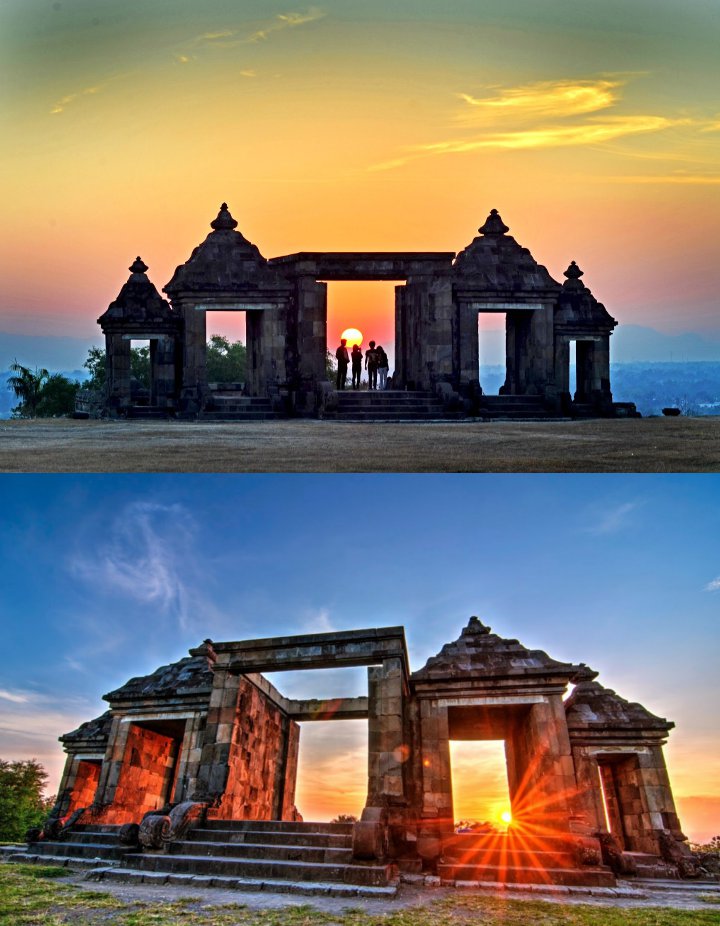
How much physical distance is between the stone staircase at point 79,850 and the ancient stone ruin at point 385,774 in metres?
0.05

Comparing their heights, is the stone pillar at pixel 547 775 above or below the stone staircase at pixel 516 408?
below

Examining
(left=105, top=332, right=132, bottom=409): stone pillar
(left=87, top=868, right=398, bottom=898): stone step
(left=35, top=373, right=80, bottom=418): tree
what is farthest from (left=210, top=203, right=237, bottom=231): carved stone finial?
(left=35, top=373, right=80, bottom=418): tree

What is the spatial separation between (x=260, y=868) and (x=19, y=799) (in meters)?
26.0

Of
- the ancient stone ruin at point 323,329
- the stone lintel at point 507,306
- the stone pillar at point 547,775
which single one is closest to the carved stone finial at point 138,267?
the ancient stone ruin at point 323,329

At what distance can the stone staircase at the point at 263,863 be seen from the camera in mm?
11102

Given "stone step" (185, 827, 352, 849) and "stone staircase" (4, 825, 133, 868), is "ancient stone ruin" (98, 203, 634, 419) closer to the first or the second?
"stone staircase" (4, 825, 133, 868)

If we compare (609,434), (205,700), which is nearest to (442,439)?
(609,434)

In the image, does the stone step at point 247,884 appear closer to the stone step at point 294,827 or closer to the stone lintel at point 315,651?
the stone step at point 294,827

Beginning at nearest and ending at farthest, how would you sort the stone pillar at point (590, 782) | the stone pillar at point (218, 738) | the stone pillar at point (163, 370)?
the stone pillar at point (218, 738) < the stone pillar at point (590, 782) < the stone pillar at point (163, 370)

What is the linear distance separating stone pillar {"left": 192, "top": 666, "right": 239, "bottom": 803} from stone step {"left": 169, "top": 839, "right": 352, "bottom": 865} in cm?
166

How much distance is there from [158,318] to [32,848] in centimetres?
2126

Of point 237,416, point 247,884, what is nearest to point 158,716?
point 247,884

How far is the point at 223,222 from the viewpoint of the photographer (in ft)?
103

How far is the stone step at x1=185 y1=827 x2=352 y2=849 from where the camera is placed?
12547 mm
